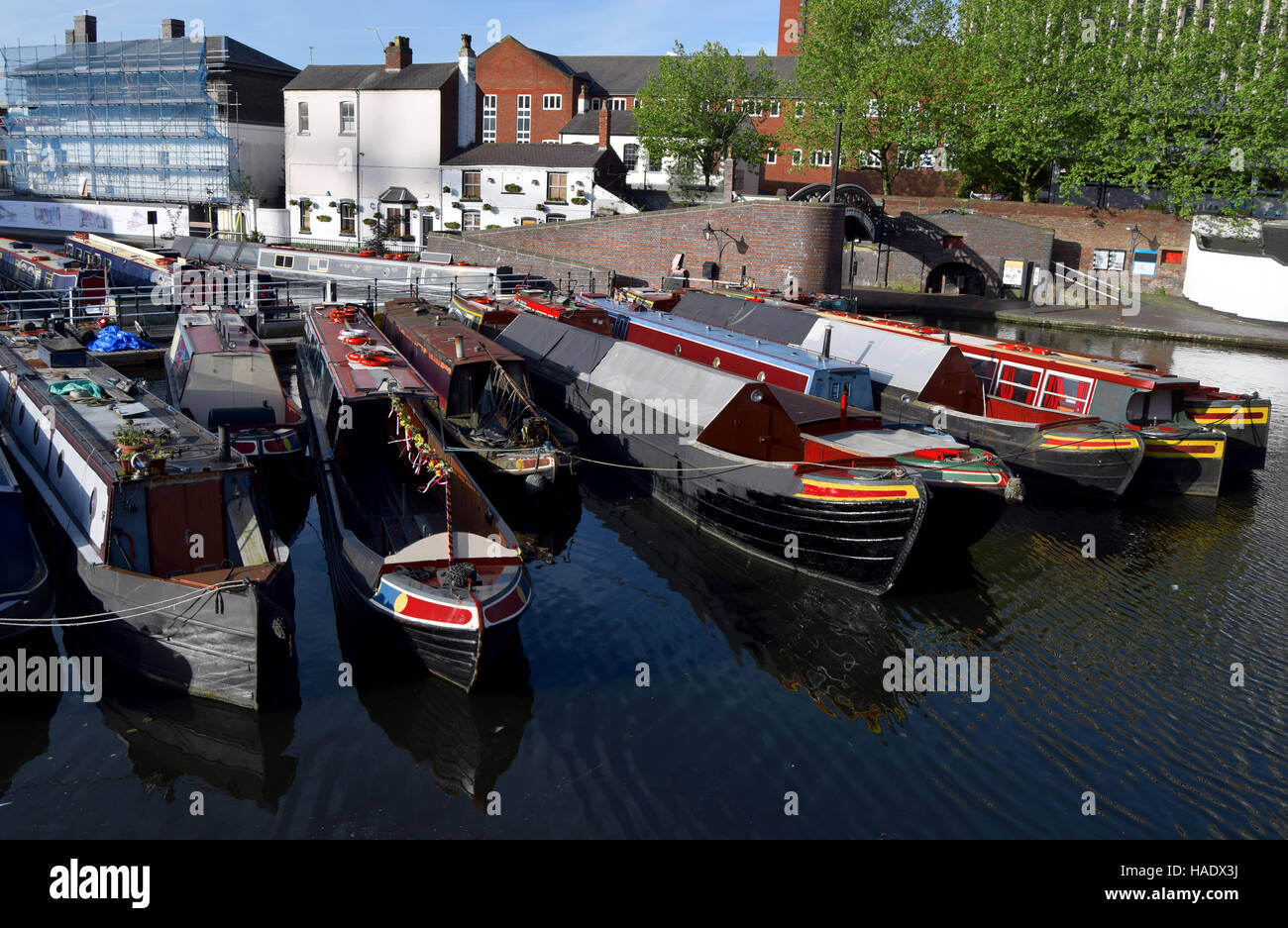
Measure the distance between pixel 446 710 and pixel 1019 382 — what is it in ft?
56.0

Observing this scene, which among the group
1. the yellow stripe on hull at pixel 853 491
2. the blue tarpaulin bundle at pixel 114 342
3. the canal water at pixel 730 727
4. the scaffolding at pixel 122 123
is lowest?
the canal water at pixel 730 727

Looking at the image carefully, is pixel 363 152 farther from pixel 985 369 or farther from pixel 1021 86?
pixel 985 369

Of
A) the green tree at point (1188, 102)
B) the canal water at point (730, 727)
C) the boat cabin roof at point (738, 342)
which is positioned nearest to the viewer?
Answer: the canal water at point (730, 727)

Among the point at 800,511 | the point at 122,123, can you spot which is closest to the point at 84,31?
the point at 122,123

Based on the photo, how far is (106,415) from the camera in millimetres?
Result: 14320

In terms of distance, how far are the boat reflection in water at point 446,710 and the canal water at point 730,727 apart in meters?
0.04

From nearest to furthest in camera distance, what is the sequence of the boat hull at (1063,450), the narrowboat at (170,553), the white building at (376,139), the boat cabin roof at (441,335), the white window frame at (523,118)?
the narrowboat at (170,553), the boat hull at (1063,450), the boat cabin roof at (441,335), the white building at (376,139), the white window frame at (523,118)

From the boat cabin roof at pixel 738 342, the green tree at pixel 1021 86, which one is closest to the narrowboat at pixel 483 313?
the boat cabin roof at pixel 738 342

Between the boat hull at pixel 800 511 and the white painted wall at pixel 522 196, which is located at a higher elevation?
the white painted wall at pixel 522 196

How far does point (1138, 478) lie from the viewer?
20922 millimetres

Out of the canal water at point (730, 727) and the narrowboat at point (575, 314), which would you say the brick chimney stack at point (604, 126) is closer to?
the narrowboat at point (575, 314)

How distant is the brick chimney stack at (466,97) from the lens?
176 feet

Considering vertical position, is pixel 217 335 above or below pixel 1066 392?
above

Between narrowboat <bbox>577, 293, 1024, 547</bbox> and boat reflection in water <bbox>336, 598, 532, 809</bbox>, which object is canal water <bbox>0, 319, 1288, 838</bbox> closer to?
boat reflection in water <bbox>336, 598, 532, 809</bbox>
